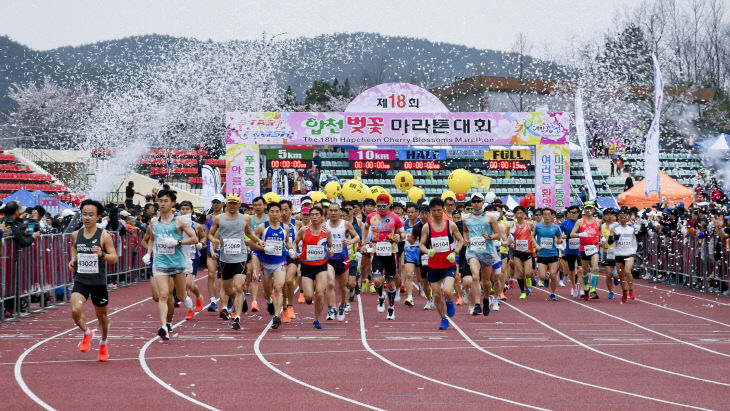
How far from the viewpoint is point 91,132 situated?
83.0 meters

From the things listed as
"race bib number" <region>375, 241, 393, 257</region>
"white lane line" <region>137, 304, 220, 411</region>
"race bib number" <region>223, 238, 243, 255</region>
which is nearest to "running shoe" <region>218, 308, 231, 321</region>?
"race bib number" <region>223, 238, 243, 255</region>

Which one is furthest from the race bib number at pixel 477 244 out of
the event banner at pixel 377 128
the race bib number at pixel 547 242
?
the event banner at pixel 377 128

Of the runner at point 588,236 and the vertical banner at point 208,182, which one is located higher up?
the vertical banner at point 208,182

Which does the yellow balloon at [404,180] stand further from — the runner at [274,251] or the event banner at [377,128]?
the runner at [274,251]

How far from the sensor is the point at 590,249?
63.2ft

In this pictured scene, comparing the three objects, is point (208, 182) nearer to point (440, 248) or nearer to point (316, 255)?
point (316, 255)

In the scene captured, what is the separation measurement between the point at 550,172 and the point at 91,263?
2285 cm

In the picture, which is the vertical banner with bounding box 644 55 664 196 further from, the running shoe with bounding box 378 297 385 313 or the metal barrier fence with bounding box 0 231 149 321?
the metal barrier fence with bounding box 0 231 149 321

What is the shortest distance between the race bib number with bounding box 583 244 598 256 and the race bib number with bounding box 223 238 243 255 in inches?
312

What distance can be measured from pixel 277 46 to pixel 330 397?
232 feet

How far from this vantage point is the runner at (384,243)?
51.7 feet

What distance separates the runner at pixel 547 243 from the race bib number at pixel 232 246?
7.43m

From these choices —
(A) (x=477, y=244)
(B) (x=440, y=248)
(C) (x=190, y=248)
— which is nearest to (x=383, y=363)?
(B) (x=440, y=248)

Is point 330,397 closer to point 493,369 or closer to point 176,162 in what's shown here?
point 493,369
